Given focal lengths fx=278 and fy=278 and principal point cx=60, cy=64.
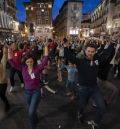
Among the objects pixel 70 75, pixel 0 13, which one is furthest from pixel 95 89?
pixel 0 13

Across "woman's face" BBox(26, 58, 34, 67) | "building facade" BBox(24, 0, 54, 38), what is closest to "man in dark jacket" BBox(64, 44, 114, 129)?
"woman's face" BBox(26, 58, 34, 67)

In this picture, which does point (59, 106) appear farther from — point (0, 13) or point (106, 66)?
point (0, 13)

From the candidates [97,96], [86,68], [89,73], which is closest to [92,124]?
[97,96]

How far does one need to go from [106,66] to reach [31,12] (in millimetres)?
124497

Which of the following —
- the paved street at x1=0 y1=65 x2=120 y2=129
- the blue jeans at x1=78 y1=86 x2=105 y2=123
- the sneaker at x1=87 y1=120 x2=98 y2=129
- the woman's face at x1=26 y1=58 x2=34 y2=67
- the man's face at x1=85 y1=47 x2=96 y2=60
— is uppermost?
the man's face at x1=85 y1=47 x2=96 y2=60

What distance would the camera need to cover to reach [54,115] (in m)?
7.56

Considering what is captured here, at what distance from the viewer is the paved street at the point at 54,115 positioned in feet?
22.1

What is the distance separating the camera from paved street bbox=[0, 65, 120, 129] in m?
6.74

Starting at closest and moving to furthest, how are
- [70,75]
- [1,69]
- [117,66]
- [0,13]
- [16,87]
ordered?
[1,69] < [70,75] < [16,87] < [117,66] < [0,13]

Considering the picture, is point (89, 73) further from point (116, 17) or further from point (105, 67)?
point (116, 17)

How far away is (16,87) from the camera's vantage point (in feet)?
37.1

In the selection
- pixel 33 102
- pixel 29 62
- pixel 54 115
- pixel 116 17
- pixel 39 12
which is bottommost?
pixel 54 115

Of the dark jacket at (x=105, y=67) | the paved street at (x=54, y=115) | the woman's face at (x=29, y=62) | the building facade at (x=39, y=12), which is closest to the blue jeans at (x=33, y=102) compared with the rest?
the woman's face at (x=29, y=62)

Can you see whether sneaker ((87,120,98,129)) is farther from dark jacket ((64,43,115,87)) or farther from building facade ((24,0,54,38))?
building facade ((24,0,54,38))
